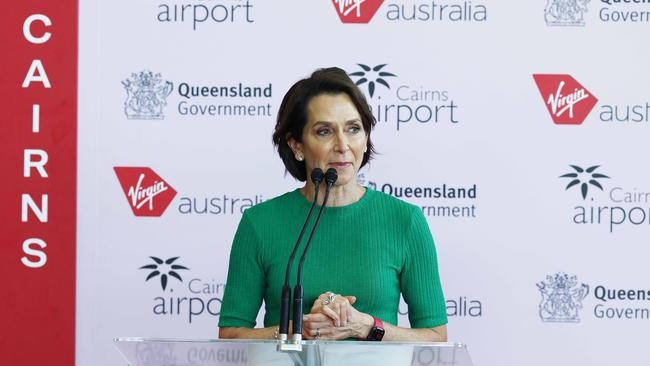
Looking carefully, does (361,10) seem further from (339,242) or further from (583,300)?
(583,300)

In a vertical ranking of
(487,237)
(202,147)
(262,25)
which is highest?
(262,25)

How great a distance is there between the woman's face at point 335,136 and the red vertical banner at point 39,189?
108 centimetres

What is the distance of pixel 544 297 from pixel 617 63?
0.83 meters

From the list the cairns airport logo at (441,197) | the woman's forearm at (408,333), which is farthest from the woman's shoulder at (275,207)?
the cairns airport logo at (441,197)

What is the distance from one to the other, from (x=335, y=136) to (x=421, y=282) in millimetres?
454

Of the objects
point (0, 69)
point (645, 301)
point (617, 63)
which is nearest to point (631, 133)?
point (617, 63)

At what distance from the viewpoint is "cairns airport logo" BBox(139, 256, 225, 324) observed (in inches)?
A: 125

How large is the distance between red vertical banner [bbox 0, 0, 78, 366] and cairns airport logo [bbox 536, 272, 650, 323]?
1.62 meters

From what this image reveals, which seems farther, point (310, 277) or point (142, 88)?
point (142, 88)

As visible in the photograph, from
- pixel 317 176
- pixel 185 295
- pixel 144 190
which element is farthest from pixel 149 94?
pixel 317 176

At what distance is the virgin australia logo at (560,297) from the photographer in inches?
122

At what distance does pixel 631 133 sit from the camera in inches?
122

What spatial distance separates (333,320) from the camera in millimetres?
2176

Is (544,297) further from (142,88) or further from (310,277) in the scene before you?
(142,88)
